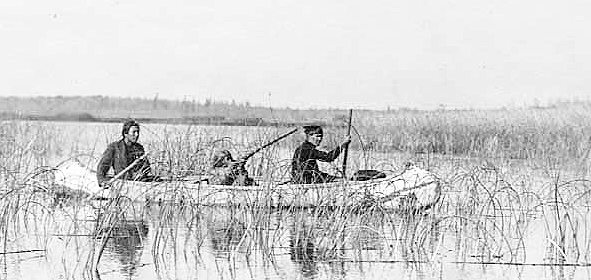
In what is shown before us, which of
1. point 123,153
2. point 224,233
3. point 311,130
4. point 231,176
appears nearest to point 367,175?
point 311,130

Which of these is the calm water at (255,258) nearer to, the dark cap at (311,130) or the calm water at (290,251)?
the calm water at (290,251)

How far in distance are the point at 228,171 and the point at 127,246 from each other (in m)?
2.44

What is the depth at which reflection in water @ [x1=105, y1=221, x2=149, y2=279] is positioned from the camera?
22.9 feet

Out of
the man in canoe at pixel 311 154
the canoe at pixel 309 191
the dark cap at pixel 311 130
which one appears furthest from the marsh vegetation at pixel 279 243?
the dark cap at pixel 311 130

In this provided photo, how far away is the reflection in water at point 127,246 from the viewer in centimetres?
697

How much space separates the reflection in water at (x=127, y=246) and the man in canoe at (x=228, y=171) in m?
1.43

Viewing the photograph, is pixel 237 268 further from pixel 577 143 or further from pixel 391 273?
pixel 577 143

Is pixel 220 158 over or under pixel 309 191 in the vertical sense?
over

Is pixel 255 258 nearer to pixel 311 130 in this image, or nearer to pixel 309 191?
pixel 309 191

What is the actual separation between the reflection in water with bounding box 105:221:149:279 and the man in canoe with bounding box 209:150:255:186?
1430mm

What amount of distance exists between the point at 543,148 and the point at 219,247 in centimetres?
919

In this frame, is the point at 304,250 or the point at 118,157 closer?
the point at 304,250

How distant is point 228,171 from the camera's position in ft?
33.1

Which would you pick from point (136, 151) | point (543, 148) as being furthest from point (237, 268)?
point (543, 148)
